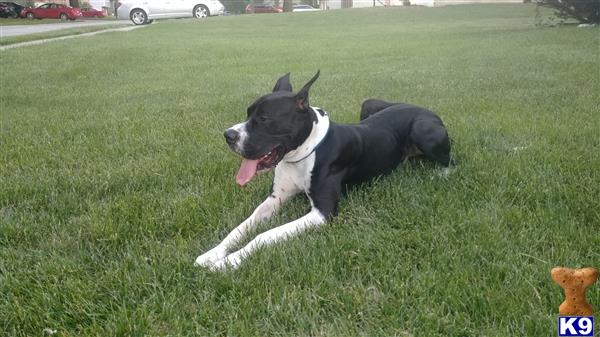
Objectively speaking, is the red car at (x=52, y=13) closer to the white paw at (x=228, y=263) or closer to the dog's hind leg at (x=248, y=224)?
the dog's hind leg at (x=248, y=224)

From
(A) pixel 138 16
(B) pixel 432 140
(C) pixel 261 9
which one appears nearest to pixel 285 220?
(B) pixel 432 140

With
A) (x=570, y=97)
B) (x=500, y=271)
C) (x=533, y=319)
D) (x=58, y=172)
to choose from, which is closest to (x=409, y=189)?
(x=500, y=271)

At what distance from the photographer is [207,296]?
2.40 metres

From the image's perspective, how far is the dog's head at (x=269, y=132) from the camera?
3184mm

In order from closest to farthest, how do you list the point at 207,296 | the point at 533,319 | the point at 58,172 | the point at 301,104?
1. the point at 533,319
2. the point at 207,296
3. the point at 301,104
4. the point at 58,172

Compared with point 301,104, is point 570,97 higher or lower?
lower

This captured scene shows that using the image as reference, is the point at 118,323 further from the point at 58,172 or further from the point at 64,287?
the point at 58,172

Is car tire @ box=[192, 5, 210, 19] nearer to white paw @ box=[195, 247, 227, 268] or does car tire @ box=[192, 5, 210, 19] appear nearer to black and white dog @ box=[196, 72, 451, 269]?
black and white dog @ box=[196, 72, 451, 269]

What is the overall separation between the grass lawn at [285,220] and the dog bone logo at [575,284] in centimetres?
43

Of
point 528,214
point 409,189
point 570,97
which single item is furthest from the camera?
point 570,97

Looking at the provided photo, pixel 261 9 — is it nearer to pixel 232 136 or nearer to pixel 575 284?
pixel 232 136

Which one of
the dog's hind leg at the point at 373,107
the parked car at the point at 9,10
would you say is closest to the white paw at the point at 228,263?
the dog's hind leg at the point at 373,107

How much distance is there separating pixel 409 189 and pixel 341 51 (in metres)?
10.5

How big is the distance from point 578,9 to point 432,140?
14.8 metres
